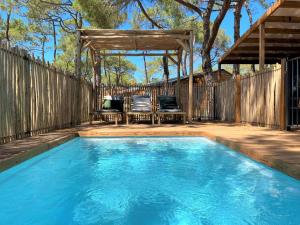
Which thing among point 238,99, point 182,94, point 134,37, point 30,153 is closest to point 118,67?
point 182,94

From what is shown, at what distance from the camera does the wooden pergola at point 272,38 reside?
8.93m

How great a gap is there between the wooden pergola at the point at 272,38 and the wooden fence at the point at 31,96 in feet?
18.7

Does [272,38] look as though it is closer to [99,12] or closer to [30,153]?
[30,153]

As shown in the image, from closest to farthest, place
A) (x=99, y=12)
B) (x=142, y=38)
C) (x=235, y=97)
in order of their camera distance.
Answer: (x=235, y=97) → (x=142, y=38) → (x=99, y=12)

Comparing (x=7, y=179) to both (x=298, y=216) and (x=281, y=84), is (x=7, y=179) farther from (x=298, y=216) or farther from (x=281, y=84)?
(x=281, y=84)

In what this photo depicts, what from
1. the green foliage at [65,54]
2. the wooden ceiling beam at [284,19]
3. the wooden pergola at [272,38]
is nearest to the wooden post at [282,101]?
the wooden pergola at [272,38]

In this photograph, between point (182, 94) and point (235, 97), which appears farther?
point (182, 94)

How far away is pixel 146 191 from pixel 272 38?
31.5 ft

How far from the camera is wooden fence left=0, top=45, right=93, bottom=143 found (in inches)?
232

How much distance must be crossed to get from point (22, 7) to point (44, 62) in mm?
21417

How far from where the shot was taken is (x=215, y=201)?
3.38 meters

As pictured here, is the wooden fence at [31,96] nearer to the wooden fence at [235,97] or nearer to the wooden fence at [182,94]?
the wooden fence at [182,94]

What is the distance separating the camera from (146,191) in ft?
12.2

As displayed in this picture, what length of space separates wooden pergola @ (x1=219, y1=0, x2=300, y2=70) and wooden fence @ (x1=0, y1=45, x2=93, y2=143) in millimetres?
5712
